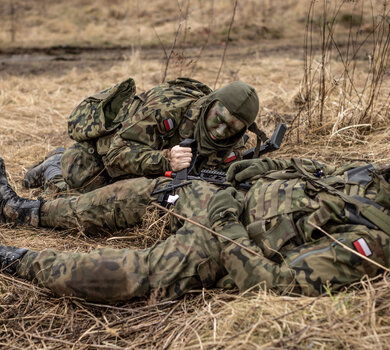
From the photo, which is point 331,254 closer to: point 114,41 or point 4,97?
point 4,97

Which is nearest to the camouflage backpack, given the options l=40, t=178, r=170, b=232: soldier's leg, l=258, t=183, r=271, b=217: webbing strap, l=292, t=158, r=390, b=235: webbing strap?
l=40, t=178, r=170, b=232: soldier's leg

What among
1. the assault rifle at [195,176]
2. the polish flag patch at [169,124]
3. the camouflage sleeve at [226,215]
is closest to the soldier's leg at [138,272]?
the camouflage sleeve at [226,215]

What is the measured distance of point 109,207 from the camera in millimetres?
3229

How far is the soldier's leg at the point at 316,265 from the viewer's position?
231 centimetres

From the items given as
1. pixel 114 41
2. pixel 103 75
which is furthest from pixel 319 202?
pixel 114 41

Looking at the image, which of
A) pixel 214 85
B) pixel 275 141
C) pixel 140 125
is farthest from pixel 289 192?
pixel 214 85

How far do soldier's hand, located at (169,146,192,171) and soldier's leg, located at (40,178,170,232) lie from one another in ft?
0.66

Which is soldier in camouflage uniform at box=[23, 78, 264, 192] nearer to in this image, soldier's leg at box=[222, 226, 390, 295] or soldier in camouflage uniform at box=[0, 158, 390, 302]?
soldier in camouflage uniform at box=[0, 158, 390, 302]

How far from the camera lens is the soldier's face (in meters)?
3.42

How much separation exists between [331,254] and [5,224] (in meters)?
2.40

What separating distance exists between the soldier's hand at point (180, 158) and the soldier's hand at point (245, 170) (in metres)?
0.45

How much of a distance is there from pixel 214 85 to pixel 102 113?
2.52 m

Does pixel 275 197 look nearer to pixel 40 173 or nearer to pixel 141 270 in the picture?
pixel 141 270

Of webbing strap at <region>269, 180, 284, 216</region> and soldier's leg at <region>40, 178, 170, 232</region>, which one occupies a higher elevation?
webbing strap at <region>269, 180, 284, 216</region>
